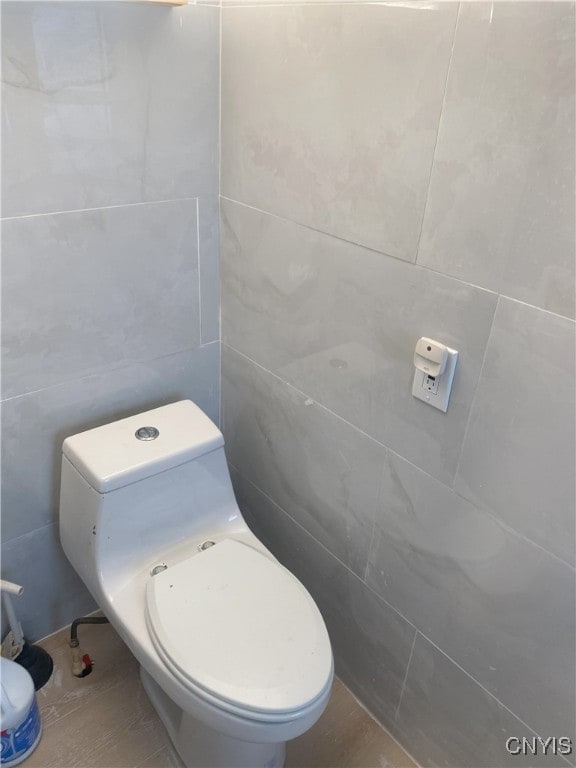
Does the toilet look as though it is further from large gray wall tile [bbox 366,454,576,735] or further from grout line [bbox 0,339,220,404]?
large gray wall tile [bbox 366,454,576,735]

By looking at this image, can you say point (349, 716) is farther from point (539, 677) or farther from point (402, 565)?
point (539, 677)

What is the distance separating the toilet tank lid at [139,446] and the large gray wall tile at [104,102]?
496 millimetres

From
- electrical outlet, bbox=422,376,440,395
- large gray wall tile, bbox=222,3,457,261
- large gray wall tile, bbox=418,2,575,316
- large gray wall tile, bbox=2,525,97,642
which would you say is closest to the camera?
large gray wall tile, bbox=418,2,575,316

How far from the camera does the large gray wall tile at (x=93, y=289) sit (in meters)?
1.15

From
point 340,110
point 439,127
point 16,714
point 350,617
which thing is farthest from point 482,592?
point 16,714

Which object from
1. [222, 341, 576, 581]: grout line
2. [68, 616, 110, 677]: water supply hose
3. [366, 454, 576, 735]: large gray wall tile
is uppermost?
[222, 341, 576, 581]: grout line

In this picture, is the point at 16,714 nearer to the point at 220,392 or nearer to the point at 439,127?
the point at 220,392

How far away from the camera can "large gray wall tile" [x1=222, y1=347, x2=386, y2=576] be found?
1242 mm

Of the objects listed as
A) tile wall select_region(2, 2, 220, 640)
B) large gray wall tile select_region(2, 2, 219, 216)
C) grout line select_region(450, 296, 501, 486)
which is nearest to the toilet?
tile wall select_region(2, 2, 220, 640)

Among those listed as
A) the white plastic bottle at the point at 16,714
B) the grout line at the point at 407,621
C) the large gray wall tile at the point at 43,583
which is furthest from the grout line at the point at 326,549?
the white plastic bottle at the point at 16,714

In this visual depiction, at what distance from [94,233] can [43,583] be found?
3.07ft

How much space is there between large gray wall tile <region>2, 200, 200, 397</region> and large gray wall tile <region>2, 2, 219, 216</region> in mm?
44

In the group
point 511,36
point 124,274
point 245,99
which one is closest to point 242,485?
point 124,274

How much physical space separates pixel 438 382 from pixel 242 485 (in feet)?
2.74
